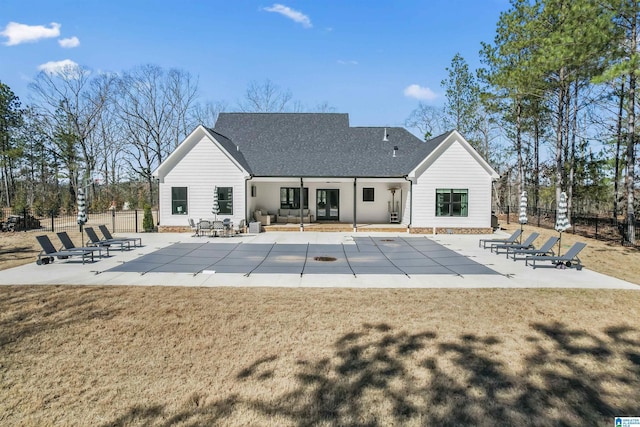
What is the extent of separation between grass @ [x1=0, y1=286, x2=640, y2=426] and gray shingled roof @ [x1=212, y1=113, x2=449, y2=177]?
14.4 metres

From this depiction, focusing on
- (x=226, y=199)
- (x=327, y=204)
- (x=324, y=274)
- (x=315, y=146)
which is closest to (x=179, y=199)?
(x=226, y=199)

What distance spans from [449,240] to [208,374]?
15433 mm

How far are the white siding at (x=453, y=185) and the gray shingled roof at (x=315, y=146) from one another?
106 cm

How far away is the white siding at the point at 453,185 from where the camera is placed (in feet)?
66.6

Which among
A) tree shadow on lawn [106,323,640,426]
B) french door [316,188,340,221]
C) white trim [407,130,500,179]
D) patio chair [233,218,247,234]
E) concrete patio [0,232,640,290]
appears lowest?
tree shadow on lawn [106,323,640,426]

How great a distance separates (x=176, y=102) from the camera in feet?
140

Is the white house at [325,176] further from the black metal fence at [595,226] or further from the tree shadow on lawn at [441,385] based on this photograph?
the tree shadow on lawn at [441,385]

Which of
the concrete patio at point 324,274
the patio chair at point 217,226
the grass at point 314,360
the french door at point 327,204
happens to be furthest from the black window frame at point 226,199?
the grass at point 314,360

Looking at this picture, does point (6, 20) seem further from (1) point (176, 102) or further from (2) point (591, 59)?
(2) point (591, 59)

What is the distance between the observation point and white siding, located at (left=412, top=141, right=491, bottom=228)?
2030 cm

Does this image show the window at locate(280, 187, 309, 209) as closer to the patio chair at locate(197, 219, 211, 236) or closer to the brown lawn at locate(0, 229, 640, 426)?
the patio chair at locate(197, 219, 211, 236)

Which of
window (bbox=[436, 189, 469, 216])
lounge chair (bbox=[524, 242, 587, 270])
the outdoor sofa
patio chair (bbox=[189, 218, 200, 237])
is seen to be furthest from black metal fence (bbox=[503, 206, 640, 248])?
patio chair (bbox=[189, 218, 200, 237])

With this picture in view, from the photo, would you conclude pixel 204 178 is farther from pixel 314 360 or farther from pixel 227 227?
pixel 314 360

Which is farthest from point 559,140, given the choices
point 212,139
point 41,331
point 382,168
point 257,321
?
point 41,331
